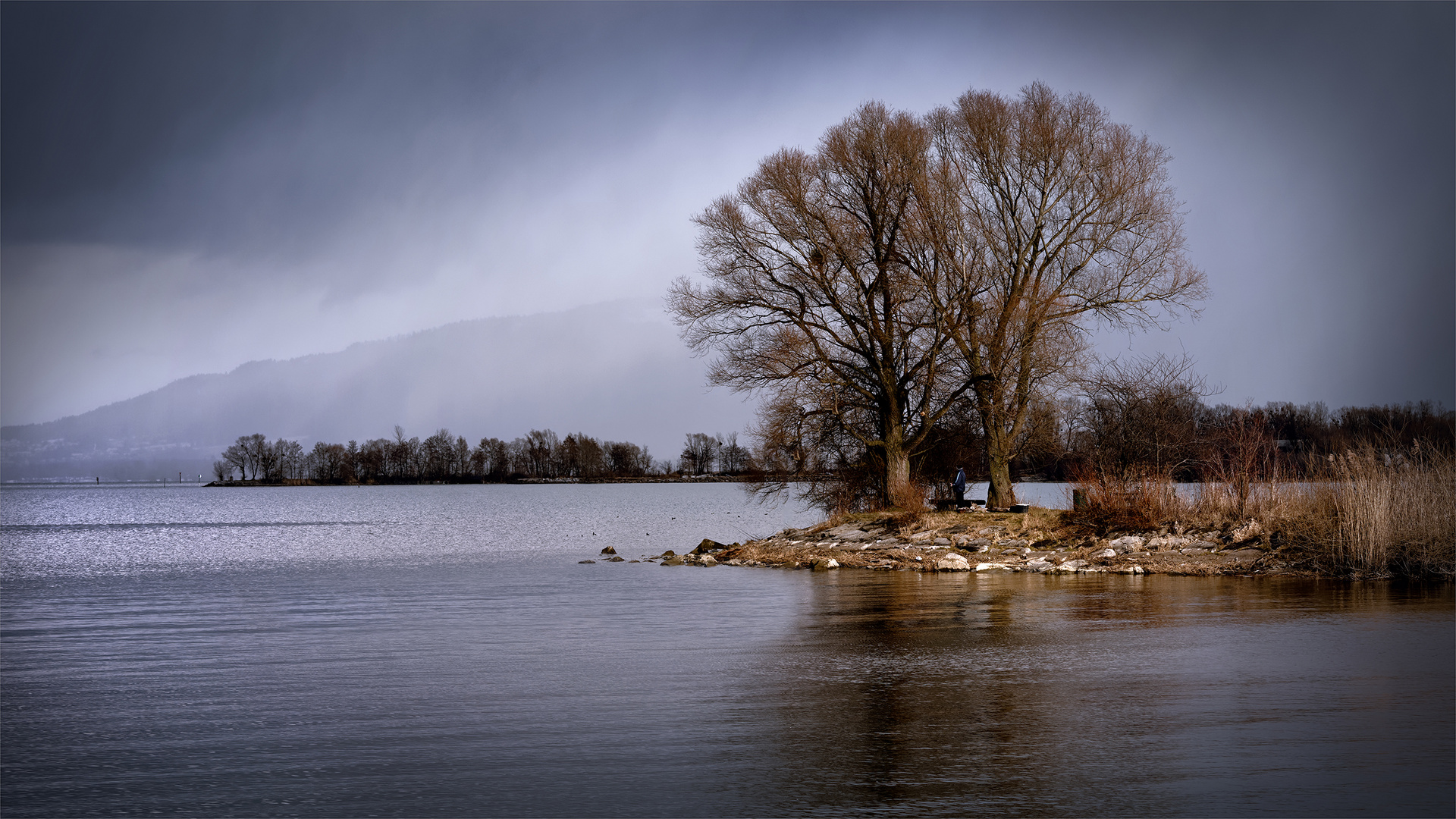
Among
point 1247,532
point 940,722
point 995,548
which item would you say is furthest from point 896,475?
point 940,722

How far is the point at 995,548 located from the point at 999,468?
6.12 meters

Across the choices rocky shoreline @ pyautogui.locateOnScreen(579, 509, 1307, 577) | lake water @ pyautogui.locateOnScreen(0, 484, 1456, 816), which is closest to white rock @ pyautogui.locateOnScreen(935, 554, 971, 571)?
rocky shoreline @ pyautogui.locateOnScreen(579, 509, 1307, 577)

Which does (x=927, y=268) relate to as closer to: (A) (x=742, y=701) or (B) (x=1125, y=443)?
(B) (x=1125, y=443)

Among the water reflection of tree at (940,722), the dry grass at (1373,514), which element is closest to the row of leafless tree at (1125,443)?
the dry grass at (1373,514)

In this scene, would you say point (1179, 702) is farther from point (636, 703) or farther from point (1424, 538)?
point (1424, 538)

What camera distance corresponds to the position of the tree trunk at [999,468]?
108ft

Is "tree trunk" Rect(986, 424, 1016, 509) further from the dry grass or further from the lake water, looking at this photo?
the lake water

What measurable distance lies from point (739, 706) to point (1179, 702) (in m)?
4.38

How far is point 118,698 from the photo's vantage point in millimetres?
11227

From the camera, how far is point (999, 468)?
33125mm

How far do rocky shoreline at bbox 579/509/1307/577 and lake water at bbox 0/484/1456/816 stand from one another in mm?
1930

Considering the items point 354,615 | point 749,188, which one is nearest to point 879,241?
point 749,188

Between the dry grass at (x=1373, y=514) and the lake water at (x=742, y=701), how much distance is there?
1.40m

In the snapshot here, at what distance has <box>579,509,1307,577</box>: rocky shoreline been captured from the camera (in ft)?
78.7
